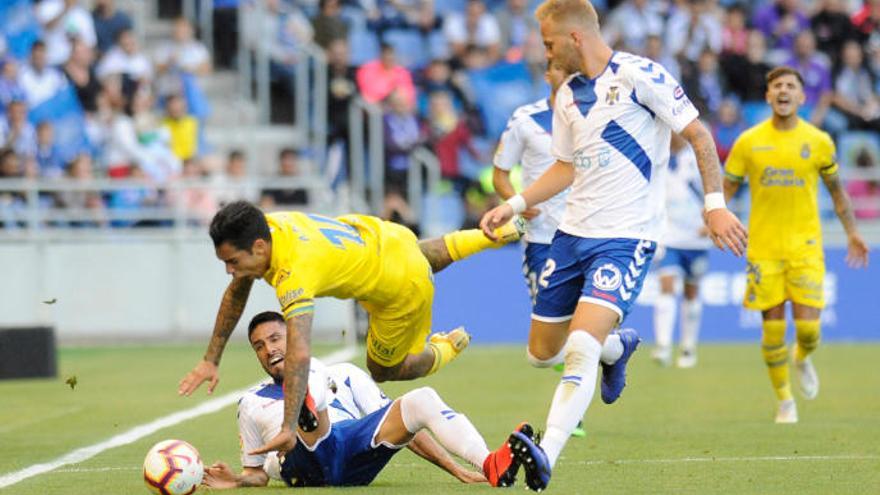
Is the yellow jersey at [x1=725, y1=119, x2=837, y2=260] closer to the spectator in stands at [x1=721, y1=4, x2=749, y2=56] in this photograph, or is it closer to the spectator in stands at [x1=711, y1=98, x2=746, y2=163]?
the spectator in stands at [x1=711, y1=98, x2=746, y2=163]

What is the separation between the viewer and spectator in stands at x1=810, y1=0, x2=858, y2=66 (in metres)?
25.8

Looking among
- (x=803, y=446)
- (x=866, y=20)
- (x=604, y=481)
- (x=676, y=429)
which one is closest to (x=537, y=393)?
(x=676, y=429)

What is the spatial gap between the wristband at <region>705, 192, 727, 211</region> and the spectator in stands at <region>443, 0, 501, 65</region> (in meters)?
16.2

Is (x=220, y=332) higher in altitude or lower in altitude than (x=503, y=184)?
lower

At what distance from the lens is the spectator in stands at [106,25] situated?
23984mm

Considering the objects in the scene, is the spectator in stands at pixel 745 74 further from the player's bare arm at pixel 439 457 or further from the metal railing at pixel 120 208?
the player's bare arm at pixel 439 457

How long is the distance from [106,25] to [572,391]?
54.6 ft

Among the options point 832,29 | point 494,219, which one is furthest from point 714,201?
point 832,29

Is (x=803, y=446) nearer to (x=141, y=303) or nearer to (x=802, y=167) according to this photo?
(x=802, y=167)

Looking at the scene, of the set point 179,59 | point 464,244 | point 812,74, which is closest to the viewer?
point 464,244

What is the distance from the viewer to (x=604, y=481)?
9055mm

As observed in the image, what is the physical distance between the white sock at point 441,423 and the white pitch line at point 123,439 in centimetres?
223

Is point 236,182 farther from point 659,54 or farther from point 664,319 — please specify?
point 664,319

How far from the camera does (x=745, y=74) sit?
991 inches
